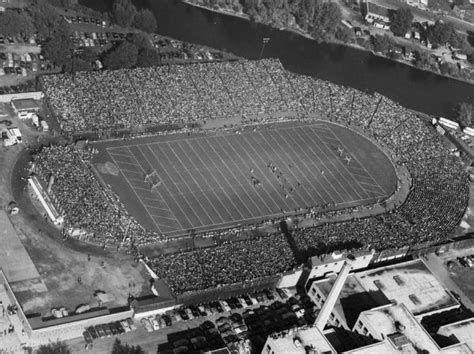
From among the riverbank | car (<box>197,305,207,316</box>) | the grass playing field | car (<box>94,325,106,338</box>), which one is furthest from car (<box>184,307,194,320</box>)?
the riverbank

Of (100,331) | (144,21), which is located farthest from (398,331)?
(144,21)

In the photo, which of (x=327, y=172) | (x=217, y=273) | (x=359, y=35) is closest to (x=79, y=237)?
(x=217, y=273)

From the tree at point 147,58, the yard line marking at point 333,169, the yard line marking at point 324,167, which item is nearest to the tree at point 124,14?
the tree at point 147,58

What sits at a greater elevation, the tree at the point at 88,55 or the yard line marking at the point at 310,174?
the tree at the point at 88,55

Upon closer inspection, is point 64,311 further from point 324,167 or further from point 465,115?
point 465,115

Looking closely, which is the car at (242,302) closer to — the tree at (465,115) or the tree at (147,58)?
the tree at (147,58)

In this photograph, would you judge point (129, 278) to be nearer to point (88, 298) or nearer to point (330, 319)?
point (88, 298)
